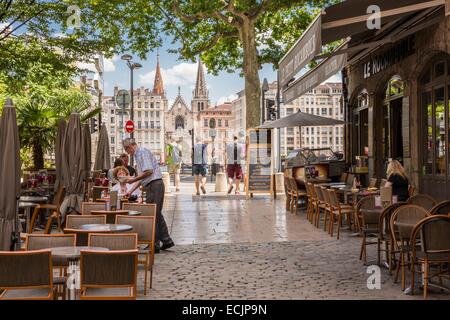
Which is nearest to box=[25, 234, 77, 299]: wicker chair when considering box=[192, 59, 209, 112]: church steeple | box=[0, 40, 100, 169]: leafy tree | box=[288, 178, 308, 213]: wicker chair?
box=[288, 178, 308, 213]: wicker chair

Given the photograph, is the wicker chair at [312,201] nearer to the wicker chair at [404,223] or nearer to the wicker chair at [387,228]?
the wicker chair at [387,228]

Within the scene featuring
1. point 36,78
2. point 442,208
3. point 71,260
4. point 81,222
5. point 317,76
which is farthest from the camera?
point 36,78

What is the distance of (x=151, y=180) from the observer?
10125mm

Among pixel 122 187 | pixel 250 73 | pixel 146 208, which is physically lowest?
pixel 146 208

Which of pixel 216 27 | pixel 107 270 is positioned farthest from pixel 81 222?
pixel 216 27

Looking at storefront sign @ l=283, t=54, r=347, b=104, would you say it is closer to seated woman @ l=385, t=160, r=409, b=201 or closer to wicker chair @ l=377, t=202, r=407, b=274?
seated woman @ l=385, t=160, r=409, b=201

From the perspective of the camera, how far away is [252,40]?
23.8 m

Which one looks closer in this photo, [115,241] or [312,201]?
[115,241]

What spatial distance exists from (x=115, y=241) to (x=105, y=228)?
1138mm

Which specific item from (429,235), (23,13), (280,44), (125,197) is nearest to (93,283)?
(429,235)

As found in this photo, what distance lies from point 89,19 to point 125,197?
10745 millimetres

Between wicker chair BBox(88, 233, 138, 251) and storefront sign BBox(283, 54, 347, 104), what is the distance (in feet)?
17.7

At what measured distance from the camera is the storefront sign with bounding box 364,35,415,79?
13812mm

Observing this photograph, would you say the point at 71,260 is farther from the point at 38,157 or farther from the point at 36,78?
the point at 36,78
